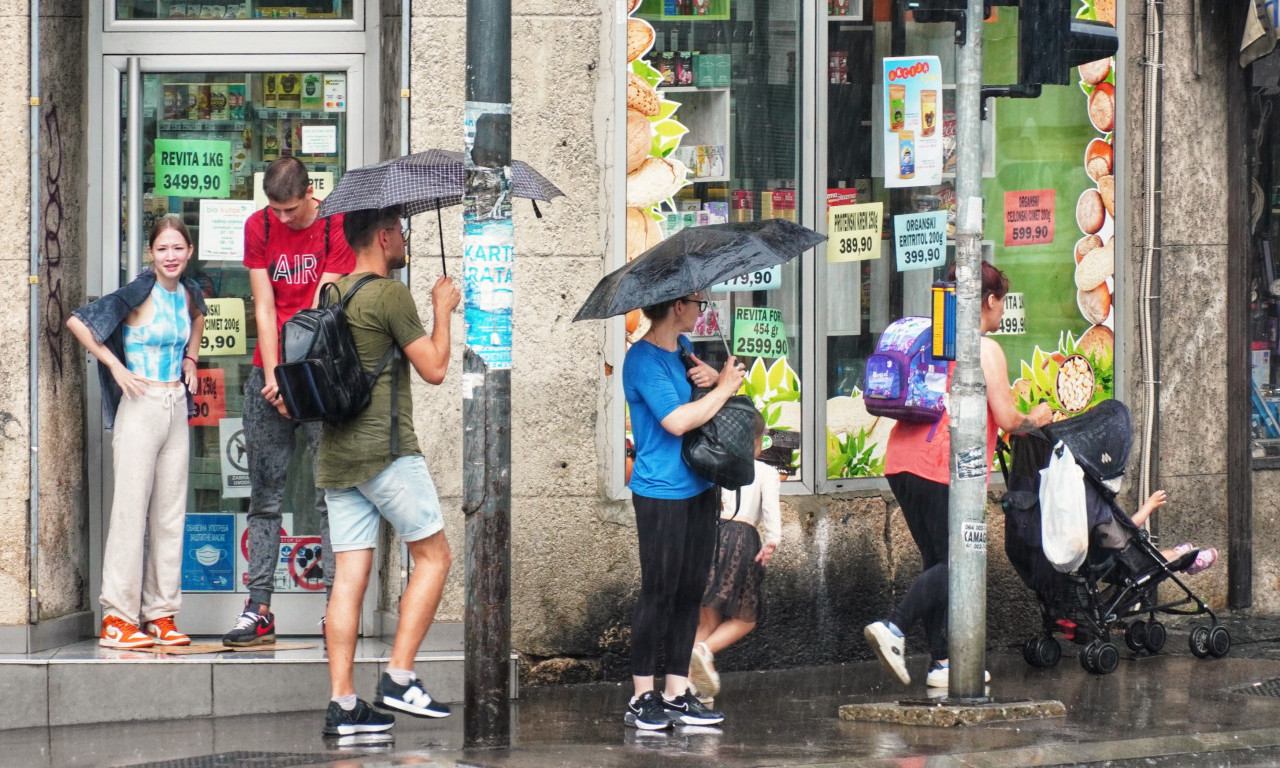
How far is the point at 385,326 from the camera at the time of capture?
655cm

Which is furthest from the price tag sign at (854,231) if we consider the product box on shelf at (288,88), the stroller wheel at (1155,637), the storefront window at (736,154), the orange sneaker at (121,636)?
the orange sneaker at (121,636)

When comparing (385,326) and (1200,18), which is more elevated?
(1200,18)

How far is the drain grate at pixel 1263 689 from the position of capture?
26.1 feet

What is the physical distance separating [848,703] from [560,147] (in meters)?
2.90

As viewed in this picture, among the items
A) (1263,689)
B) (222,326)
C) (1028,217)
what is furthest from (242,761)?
(1028,217)

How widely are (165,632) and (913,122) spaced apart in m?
4.36

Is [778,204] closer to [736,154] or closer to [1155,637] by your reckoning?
[736,154]

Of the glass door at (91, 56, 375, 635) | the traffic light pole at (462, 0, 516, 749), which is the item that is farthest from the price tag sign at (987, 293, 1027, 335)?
the traffic light pole at (462, 0, 516, 749)

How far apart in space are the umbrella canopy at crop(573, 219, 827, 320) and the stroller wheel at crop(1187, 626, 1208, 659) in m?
3.38

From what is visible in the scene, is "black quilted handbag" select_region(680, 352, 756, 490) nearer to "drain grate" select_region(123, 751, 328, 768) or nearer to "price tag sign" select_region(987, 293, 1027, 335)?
"drain grate" select_region(123, 751, 328, 768)

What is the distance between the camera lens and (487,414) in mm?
6152

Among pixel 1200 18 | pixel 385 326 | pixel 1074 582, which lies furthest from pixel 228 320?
pixel 1200 18

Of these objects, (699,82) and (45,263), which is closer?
(45,263)

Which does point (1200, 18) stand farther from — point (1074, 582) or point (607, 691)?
point (607, 691)
